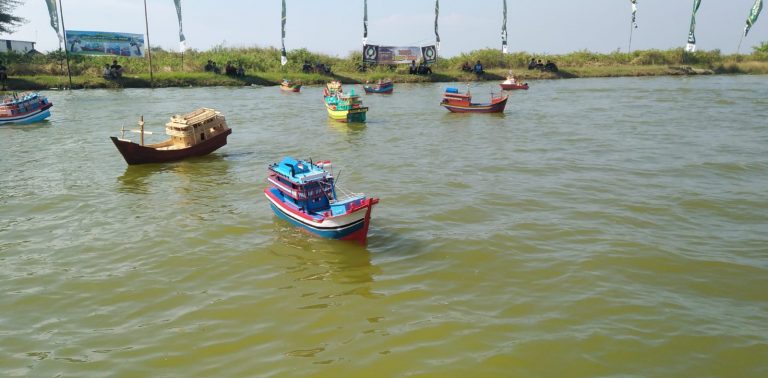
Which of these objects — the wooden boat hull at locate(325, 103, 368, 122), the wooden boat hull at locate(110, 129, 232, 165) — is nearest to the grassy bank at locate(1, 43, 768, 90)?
the wooden boat hull at locate(325, 103, 368, 122)

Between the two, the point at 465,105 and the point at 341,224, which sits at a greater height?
the point at 465,105

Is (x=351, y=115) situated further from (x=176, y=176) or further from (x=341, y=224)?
(x=341, y=224)

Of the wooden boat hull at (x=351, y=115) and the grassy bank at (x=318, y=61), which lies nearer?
the wooden boat hull at (x=351, y=115)

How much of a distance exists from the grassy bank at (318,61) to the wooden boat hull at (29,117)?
16.9 metres

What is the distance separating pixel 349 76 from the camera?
59062mm

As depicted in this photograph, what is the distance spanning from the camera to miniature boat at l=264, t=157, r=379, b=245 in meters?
11.3

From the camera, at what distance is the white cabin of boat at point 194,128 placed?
826 inches

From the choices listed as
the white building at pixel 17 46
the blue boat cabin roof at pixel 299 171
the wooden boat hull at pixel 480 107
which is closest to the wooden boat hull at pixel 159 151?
the blue boat cabin roof at pixel 299 171

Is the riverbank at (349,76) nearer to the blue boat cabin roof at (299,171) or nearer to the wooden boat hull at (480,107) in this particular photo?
the wooden boat hull at (480,107)

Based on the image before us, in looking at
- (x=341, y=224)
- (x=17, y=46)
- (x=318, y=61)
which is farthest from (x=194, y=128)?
(x=17, y=46)

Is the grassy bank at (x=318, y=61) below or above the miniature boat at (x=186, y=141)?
above

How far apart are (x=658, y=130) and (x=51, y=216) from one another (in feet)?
85.5

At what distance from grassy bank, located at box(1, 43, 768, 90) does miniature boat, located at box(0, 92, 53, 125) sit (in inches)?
663

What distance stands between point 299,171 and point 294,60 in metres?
54.1
